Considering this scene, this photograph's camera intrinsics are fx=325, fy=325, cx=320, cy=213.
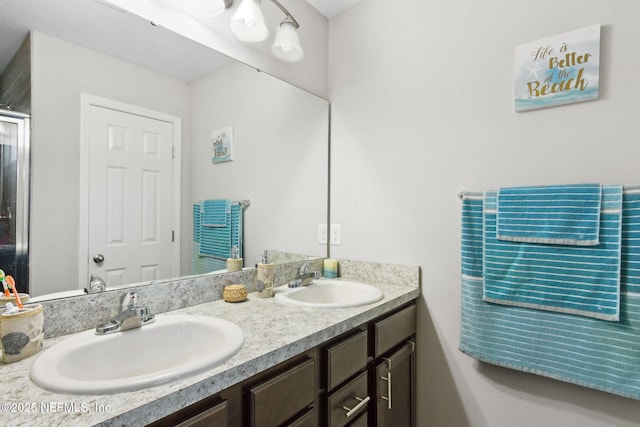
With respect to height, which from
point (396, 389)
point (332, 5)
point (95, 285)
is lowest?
point (396, 389)

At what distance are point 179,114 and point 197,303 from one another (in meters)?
0.71

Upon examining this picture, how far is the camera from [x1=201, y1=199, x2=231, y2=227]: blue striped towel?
1.30 meters

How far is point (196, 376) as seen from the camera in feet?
2.19

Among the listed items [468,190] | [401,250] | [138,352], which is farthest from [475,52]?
[138,352]

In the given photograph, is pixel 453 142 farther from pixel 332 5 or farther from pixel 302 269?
pixel 332 5

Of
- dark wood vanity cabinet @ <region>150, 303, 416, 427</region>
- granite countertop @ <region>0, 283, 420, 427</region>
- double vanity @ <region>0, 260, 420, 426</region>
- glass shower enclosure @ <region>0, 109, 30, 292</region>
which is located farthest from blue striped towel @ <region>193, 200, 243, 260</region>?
dark wood vanity cabinet @ <region>150, 303, 416, 427</region>

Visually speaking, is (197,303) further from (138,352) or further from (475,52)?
(475,52)

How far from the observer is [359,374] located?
45.1 inches

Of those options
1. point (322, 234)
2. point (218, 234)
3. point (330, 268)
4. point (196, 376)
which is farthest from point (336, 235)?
point (196, 376)

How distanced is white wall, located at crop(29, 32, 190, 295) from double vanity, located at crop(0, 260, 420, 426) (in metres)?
0.12

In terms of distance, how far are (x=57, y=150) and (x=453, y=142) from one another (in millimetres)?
1451

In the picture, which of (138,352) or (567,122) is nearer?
(138,352)

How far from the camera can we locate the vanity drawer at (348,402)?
1007 mm

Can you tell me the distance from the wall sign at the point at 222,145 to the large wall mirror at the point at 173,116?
0.07 ft
